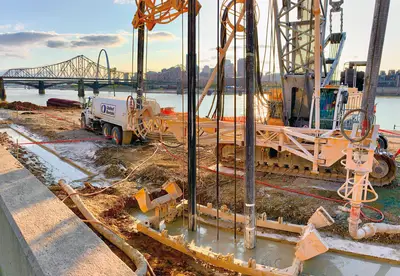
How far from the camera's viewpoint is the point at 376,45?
194 inches

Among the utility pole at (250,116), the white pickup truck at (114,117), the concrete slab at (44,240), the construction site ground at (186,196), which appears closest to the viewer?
the concrete slab at (44,240)

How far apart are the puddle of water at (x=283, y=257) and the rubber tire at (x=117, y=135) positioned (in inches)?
372

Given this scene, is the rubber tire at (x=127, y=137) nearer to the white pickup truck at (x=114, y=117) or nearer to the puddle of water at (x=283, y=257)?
the white pickup truck at (x=114, y=117)

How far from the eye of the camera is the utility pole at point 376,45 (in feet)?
16.0

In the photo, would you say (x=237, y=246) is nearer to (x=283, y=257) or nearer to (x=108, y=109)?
(x=283, y=257)

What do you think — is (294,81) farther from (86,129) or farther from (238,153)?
(86,129)

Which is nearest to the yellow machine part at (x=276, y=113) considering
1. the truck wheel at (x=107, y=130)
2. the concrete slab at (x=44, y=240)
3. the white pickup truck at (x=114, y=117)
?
the white pickup truck at (x=114, y=117)

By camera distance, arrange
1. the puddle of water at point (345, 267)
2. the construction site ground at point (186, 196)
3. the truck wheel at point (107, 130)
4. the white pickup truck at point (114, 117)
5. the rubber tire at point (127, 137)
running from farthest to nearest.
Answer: the truck wheel at point (107, 130) → the rubber tire at point (127, 137) → the white pickup truck at point (114, 117) → the construction site ground at point (186, 196) → the puddle of water at point (345, 267)

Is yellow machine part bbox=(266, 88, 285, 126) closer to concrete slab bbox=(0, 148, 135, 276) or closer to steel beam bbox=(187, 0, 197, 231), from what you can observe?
steel beam bbox=(187, 0, 197, 231)

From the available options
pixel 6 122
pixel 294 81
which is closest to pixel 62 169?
pixel 294 81

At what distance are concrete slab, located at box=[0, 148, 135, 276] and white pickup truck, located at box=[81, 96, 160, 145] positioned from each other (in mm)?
8734

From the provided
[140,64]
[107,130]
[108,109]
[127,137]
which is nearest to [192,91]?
[140,64]

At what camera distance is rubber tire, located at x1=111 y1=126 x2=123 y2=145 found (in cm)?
1540

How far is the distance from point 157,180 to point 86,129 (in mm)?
12083
